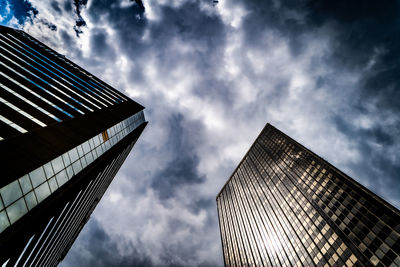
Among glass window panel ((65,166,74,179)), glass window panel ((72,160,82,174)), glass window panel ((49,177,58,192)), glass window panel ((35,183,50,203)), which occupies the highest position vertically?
glass window panel ((72,160,82,174))

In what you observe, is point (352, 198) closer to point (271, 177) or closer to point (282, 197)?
point (282, 197)

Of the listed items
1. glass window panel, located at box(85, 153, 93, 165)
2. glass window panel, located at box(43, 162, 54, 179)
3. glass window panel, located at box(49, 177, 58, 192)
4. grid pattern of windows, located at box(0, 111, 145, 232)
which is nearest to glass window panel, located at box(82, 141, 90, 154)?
grid pattern of windows, located at box(0, 111, 145, 232)

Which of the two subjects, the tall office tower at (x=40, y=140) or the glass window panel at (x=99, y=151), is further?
the glass window panel at (x=99, y=151)

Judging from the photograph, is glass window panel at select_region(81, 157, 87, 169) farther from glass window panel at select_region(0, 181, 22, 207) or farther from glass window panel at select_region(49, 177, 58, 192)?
glass window panel at select_region(0, 181, 22, 207)

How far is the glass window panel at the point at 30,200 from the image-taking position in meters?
15.2

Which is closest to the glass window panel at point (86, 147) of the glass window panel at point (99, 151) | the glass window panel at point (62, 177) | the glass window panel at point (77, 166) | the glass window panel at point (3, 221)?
the glass window panel at point (77, 166)

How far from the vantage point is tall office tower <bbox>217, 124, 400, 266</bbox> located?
43438mm

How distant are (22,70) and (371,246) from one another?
7475 cm

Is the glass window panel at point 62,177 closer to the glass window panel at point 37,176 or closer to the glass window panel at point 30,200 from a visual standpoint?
the glass window panel at point 37,176

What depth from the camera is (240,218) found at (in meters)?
95.9

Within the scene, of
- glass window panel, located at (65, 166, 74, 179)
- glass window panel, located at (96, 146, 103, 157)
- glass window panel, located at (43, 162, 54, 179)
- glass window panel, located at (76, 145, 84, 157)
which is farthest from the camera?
glass window panel, located at (96, 146, 103, 157)

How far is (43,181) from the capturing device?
1697 centimetres

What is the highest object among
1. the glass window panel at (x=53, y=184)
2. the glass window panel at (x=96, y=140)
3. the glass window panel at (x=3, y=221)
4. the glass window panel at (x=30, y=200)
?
the glass window panel at (x=96, y=140)

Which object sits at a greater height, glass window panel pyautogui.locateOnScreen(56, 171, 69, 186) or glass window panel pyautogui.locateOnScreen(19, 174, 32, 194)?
glass window panel pyautogui.locateOnScreen(56, 171, 69, 186)
